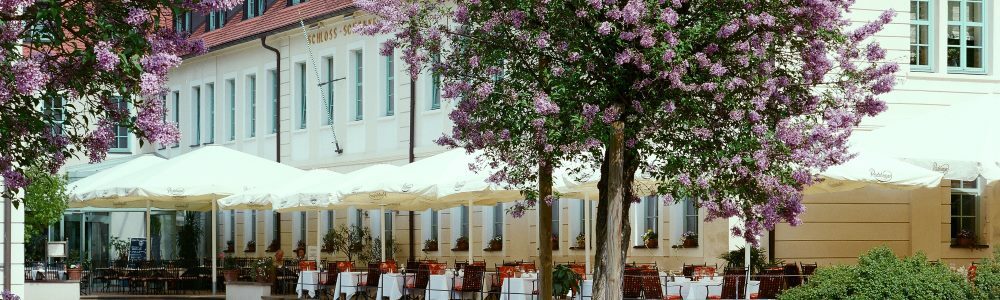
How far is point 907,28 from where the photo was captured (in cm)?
2844

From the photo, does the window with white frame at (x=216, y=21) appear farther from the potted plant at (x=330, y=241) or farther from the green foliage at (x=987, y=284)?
the green foliage at (x=987, y=284)

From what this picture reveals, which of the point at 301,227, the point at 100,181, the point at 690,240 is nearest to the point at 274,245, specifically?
the point at 301,227

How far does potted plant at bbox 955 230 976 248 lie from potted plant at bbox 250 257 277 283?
38.1 ft

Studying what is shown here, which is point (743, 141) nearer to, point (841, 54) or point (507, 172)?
point (841, 54)

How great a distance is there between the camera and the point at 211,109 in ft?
154

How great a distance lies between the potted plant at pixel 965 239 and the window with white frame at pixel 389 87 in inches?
528

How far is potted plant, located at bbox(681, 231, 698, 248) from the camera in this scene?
28.9m

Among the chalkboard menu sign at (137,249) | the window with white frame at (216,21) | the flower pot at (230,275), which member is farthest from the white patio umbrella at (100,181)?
the window with white frame at (216,21)

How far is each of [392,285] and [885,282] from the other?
11.5 m

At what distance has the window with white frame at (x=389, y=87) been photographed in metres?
38.0

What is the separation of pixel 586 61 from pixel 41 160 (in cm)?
494

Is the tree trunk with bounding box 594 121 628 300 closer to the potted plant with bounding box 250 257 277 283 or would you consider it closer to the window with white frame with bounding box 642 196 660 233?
the window with white frame with bounding box 642 196 660 233

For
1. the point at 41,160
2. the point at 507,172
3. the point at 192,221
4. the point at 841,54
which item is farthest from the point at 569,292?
the point at 192,221

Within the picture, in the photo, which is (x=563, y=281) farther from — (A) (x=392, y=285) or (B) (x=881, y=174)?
(A) (x=392, y=285)
